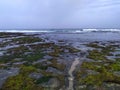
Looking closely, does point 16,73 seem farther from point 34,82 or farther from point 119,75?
point 119,75

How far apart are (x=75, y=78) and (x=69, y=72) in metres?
1.42

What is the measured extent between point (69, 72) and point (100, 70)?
1.64 meters

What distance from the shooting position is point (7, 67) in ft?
46.5

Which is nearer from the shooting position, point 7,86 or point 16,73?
point 7,86

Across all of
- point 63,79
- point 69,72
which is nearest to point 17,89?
point 63,79

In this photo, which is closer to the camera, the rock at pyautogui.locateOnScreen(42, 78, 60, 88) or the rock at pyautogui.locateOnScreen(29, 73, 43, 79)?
the rock at pyautogui.locateOnScreen(42, 78, 60, 88)

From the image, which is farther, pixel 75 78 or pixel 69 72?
pixel 69 72

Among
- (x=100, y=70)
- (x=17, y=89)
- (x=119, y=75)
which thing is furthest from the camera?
(x=100, y=70)

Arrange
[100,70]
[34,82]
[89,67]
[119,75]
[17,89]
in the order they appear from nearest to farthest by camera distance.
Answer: [17,89], [34,82], [119,75], [100,70], [89,67]

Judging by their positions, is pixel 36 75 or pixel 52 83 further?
pixel 36 75

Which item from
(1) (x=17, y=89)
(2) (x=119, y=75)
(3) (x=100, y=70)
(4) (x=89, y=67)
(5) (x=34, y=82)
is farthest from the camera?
(4) (x=89, y=67)

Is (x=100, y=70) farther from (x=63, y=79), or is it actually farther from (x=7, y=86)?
(x=7, y=86)

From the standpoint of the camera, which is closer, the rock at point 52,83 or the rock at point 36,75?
the rock at point 52,83

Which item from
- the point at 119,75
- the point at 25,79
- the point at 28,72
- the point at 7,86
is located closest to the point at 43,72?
the point at 28,72
